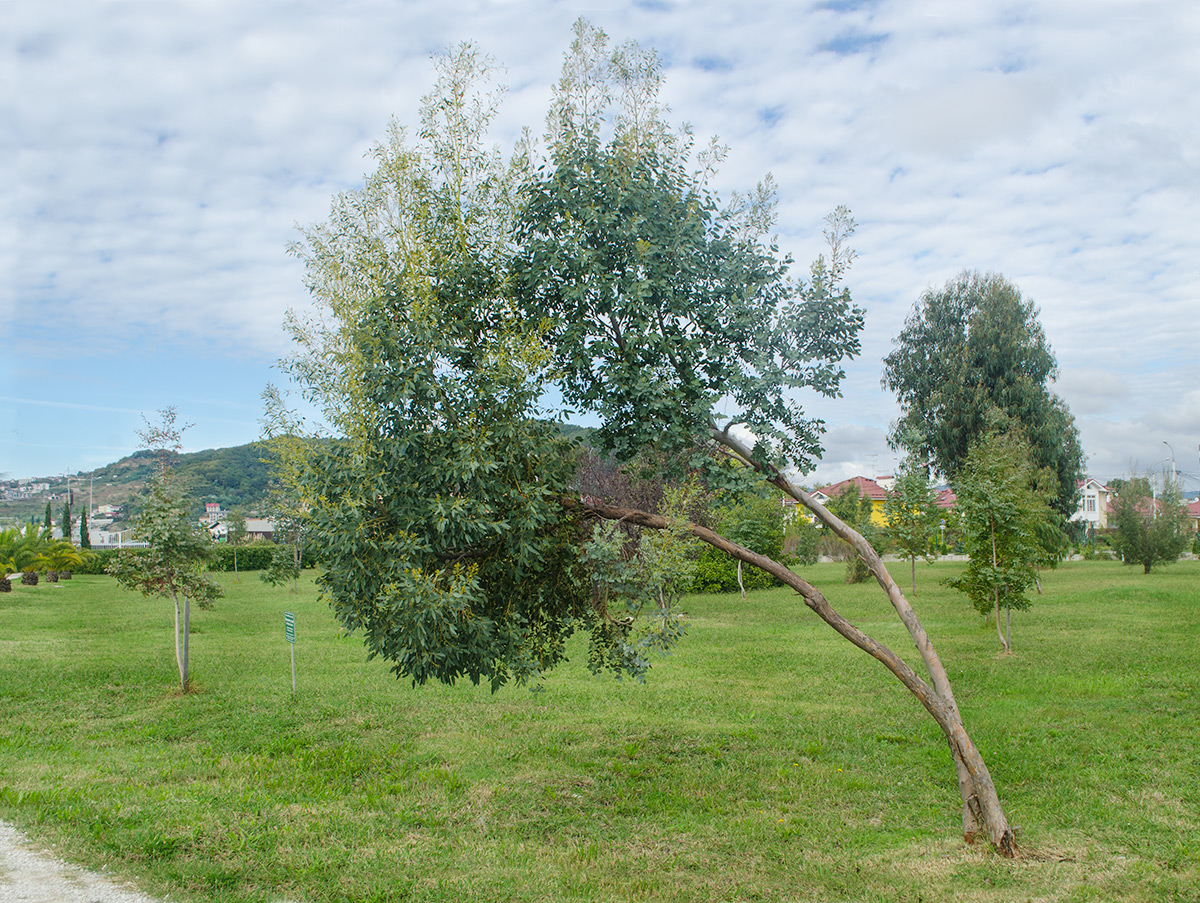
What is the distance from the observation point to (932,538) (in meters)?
26.4

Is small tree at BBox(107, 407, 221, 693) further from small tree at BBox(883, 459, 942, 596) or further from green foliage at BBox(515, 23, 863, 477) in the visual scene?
small tree at BBox(883, 459, 942, 596)

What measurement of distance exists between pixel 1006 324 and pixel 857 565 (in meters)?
11.5

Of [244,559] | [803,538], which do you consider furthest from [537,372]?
[244,559]

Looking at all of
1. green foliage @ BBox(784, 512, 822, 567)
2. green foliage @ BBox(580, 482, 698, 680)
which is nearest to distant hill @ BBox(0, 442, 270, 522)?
green foliage @ BBox(580, 482, 698, 680)

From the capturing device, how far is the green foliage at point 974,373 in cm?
3028

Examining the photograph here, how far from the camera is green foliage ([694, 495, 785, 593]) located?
29844 millimetres

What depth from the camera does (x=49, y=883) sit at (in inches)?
236

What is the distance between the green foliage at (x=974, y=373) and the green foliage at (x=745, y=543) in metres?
5.91

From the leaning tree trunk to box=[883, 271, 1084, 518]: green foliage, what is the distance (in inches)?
927

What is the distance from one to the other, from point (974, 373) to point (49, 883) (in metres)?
31.0

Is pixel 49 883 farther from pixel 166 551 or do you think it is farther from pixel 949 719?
pixel 166 551

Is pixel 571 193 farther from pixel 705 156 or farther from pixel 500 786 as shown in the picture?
pixel 500 786

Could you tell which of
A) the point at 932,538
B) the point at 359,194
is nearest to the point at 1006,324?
the point at 932,538

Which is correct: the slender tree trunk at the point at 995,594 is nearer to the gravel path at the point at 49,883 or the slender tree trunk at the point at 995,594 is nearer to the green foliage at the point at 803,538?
the gravel path at the point at 49,883
